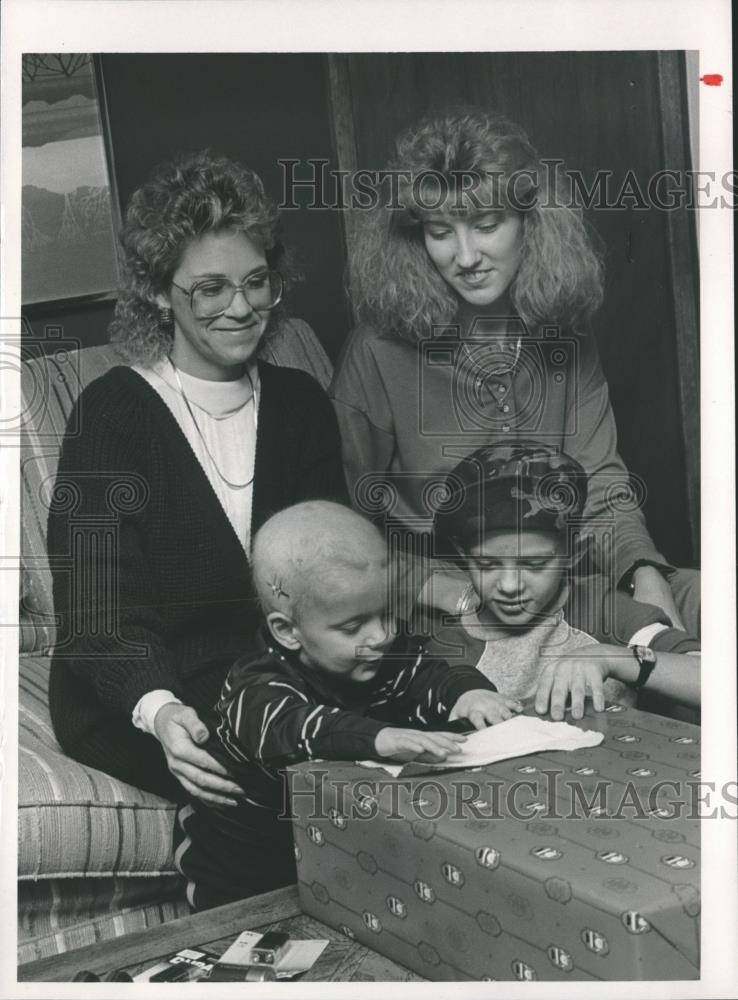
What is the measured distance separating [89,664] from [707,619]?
0.89 meters

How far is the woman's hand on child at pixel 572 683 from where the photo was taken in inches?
66.4

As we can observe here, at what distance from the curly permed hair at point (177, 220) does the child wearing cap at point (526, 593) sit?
0.44 meters

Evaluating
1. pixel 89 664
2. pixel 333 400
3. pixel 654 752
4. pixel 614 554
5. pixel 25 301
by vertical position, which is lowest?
pixel 654 752

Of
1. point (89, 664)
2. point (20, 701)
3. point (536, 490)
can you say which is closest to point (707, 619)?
Answer: point (536, 490)

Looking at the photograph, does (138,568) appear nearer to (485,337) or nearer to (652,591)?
(485,337)

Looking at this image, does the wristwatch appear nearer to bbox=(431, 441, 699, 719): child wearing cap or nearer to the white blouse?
bbox=(431, 441, 699, 719): child wearing cap

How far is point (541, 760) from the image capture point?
5.30 feet

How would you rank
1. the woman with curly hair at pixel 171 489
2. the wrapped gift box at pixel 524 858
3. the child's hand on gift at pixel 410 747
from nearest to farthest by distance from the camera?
the wrapped gift box at pixel 524 858, the child's hand on gift at pixel 410 747, the woman with curly hair at pixel 171 489

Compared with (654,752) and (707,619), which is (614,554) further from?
(654,752)

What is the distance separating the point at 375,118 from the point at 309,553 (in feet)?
2.05

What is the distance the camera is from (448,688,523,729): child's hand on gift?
1.68 m

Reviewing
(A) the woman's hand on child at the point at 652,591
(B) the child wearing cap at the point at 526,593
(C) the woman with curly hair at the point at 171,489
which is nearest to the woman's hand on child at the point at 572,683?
(B) the child wearing cap at the point at 526,593

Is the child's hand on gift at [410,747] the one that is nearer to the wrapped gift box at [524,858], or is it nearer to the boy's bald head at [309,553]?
the wrapped gift box at [524,858]

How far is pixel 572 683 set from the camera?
5.58 ft
